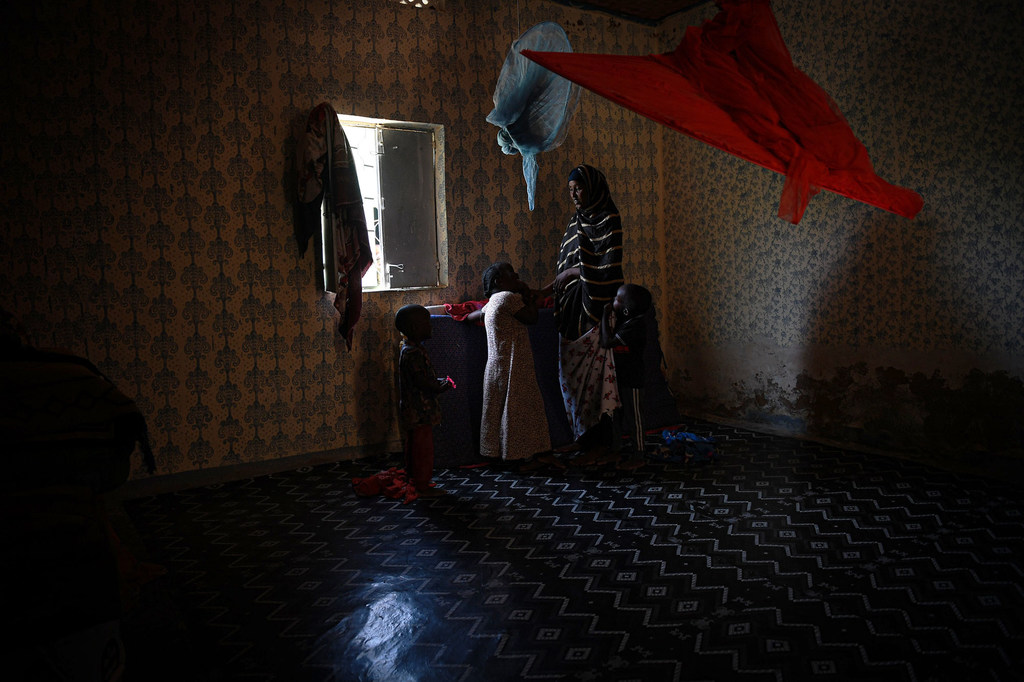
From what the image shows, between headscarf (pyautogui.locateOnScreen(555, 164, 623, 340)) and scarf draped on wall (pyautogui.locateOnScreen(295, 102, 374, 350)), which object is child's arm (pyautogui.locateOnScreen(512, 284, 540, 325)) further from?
scarf draped on wall (pyautogui.locateOnScreen(295, 102, 374, 350))

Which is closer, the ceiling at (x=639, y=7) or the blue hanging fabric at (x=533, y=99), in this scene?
the blue hanging fabric at (x=533, y=99)

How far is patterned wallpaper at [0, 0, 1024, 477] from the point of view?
3865mm

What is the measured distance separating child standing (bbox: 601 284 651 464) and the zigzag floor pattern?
346 mm

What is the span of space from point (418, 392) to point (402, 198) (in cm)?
183

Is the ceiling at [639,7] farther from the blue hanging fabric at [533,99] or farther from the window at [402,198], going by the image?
the window at [402,198]

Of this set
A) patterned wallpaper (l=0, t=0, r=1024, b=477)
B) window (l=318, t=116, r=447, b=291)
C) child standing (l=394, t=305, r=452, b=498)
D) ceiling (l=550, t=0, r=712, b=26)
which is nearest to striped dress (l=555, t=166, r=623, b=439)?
child standing (l=394, t=305, r=452, b=498)

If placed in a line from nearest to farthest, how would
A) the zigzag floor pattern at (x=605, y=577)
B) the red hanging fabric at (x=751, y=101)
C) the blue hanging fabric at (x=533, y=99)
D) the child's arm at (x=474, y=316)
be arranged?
the zigzag floor pattern at (x=605, y=577), the red hanging fabric at (x=751, y=101), the blue hanging fabric at (x=533, y=99), the child's arm at (x=474, y=316)

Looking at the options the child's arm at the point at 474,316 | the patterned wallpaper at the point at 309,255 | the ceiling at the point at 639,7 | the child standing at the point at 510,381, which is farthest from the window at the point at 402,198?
the ceiling at the point at 639,7

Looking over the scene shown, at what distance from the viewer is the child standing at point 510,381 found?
4.32 metres

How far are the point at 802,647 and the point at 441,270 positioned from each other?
3734 mm

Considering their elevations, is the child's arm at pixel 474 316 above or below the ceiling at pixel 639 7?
below

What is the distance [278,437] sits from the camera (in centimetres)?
457

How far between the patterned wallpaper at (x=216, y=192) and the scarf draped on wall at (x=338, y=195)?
0.22 m

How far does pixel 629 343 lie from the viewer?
14.2 feet
